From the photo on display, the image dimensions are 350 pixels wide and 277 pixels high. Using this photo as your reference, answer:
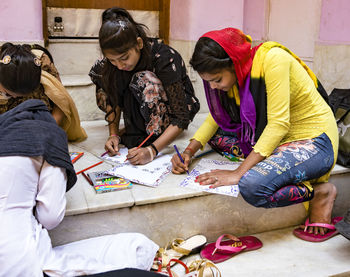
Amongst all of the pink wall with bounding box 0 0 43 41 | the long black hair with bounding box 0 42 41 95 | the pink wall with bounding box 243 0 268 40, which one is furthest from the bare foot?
the pink wall with bounding box 0 0 43 41

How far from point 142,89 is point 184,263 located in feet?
2.94

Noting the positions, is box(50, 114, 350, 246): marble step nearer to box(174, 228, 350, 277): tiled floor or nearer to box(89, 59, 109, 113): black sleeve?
box(174, 228, 350, 277): tiled floor

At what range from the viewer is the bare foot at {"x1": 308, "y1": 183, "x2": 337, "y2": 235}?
1728mm

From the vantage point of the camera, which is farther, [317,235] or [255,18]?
[255,18]

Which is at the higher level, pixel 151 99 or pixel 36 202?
pixel 151 99

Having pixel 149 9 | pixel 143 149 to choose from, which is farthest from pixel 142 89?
pixel 149 9

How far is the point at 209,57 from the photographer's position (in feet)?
4.99

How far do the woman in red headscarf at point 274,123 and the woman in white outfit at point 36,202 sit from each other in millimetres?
567

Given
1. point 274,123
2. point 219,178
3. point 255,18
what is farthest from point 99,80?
point 255,18

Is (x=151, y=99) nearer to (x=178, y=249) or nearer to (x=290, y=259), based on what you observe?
(x=178, y=249)

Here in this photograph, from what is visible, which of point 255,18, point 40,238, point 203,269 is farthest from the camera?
point 255,18

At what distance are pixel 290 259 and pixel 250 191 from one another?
13.1 inches

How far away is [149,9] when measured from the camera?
3506 mm

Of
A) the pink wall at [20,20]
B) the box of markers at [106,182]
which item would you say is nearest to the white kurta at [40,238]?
the box of markers at [106,182]
